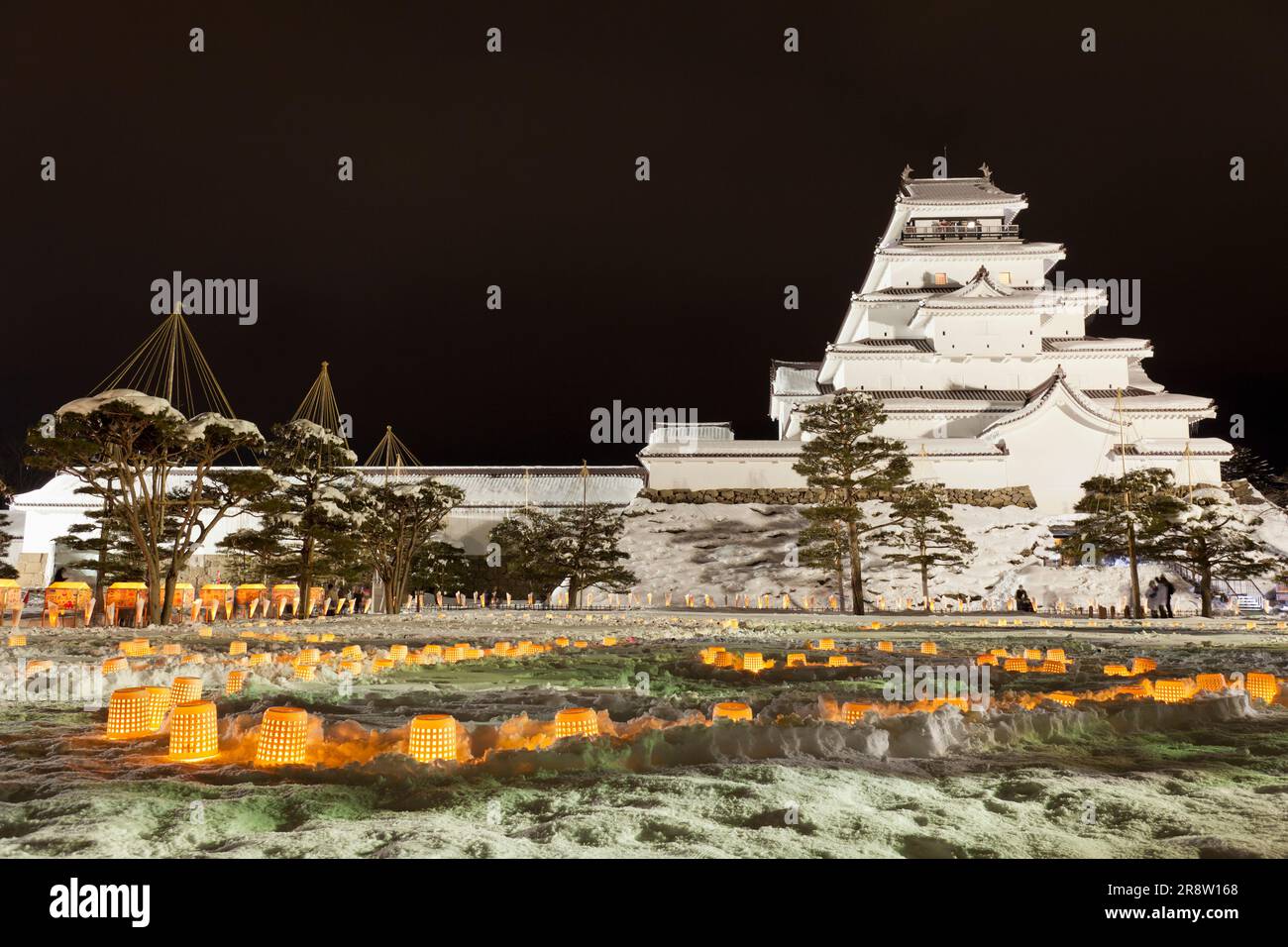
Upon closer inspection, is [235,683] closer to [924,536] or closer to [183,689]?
[183,689]

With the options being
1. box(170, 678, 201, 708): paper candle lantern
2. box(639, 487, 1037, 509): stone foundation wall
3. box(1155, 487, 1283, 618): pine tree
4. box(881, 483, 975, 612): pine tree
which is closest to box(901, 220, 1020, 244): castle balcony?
box(639, 487, 1037, 509): stone foundation wall

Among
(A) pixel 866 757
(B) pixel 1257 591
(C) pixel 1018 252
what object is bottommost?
(B) pixel 1257 591

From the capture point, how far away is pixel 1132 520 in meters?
21.5

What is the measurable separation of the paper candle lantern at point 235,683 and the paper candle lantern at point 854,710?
15.6 ft

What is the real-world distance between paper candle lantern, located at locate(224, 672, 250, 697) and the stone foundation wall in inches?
1096

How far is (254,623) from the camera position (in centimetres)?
1530

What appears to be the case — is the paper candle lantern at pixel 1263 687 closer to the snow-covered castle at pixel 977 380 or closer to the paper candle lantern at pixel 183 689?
the paper candle lantern at pixel 183 689

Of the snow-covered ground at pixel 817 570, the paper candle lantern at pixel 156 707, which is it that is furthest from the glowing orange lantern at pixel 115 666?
the snow-covered ground at pixel 817 570

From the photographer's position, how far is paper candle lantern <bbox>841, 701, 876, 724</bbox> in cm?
511

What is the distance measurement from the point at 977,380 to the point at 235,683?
3810cm

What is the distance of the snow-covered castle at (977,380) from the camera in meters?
34.3
